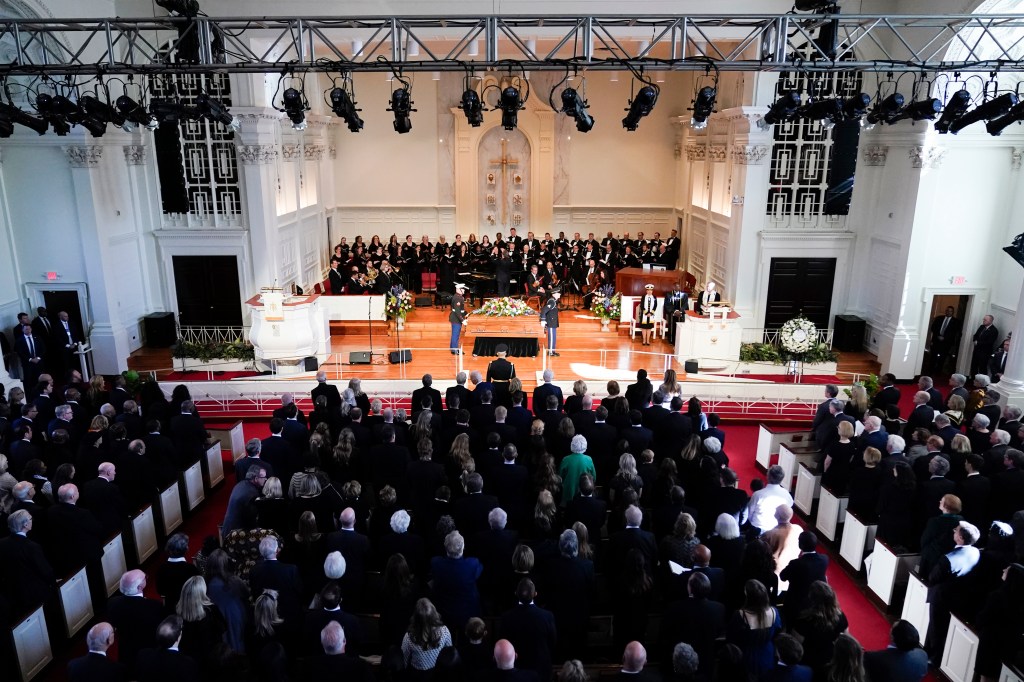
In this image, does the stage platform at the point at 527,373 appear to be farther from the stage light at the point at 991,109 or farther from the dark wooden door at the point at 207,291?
the stage light at the point at 991,109

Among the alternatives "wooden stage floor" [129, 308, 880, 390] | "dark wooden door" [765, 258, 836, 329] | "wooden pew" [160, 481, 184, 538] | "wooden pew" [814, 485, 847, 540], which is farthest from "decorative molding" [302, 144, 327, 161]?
"wooden pew" [814, 485, 847, 540]

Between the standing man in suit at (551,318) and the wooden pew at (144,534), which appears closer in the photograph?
the wooden pew at (144,534)

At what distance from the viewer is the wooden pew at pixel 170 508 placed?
9.69m

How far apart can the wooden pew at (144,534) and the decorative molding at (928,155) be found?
51.4ft

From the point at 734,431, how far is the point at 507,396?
515 cm

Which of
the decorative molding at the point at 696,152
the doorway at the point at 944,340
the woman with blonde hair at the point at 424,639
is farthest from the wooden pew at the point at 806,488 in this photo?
the decorative molding at the point at 696,152

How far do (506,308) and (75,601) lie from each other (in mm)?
12485

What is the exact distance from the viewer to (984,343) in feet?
50.2

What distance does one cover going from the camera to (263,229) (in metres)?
17.8

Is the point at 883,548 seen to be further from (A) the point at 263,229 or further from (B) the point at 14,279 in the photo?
(B) the point at 14,279

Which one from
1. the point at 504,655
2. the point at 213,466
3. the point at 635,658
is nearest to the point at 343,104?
the point at 213,466

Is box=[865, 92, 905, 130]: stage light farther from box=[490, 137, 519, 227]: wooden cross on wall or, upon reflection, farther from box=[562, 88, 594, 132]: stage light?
box=[490, 137, 519, 227]: wooden cross on wall

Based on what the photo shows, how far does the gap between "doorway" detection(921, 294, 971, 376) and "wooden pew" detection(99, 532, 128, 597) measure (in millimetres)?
16076

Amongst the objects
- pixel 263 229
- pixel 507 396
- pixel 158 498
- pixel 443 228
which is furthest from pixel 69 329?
pixel 443 228
